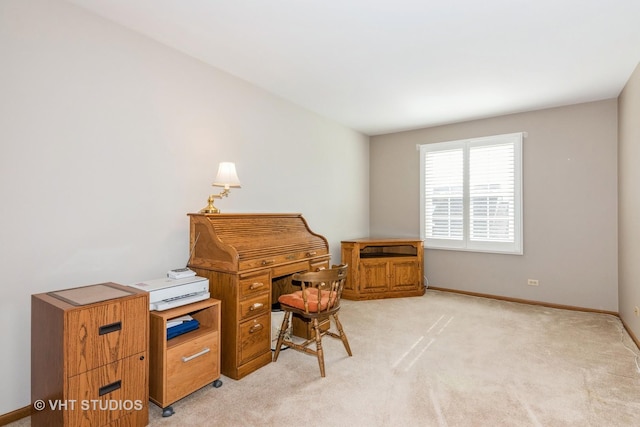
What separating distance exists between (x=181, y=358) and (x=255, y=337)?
0.63 meters

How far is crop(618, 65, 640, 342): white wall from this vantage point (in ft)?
10.4

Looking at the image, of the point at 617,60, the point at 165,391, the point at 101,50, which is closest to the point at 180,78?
the point at 101,50

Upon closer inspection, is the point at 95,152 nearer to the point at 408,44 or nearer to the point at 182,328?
the point at 182,328

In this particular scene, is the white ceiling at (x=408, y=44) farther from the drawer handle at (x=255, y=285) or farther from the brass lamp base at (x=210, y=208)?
the drawer handle at (x=255, y=285)

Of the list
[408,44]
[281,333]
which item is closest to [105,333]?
[281,333]

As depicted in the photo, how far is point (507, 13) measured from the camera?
2318mm

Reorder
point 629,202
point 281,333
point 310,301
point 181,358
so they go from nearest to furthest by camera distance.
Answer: point 181,358 → point 310,301 → point 281,333 → point 629,202

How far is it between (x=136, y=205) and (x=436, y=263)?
4428 mm

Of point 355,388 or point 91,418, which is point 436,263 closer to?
point 355,388

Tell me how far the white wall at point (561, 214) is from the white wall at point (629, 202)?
0.18 metres

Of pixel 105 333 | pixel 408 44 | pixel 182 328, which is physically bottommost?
pixel 182 328

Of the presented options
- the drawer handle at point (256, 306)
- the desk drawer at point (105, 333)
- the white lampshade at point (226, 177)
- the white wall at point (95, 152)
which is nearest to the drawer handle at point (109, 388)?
the desk drawer at point (105, 333)

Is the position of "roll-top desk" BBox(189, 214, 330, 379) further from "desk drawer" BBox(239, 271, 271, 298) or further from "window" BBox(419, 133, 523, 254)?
"window" BBox(419, 133, 523, 254)

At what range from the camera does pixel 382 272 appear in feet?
16.1
